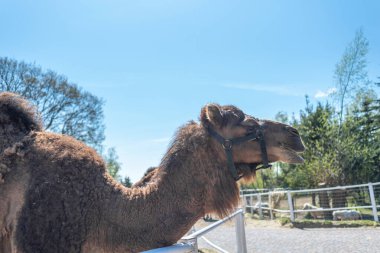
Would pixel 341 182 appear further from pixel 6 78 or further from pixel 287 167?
pixel 6 78

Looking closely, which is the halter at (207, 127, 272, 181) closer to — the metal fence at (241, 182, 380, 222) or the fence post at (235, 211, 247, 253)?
the fence post at (235, 211, 247, 253)

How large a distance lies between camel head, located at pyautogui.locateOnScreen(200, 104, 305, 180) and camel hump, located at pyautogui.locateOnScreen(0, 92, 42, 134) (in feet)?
5.32

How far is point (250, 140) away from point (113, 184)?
1234mm

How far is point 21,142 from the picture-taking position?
331cm

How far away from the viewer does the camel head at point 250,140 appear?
3359 mm

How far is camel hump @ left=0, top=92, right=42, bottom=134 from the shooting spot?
355 centimetres

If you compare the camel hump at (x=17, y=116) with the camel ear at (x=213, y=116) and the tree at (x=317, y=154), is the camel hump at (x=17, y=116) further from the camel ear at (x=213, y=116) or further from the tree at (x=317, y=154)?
the tree at (x=317, y=154)

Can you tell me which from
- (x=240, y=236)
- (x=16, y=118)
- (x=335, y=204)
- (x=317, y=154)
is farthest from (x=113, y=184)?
(x=317, y=154)

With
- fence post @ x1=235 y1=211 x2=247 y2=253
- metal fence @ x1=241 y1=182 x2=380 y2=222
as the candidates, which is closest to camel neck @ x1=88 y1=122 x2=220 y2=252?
fence post @ x1=235 y1=211 x2=247 y2=253

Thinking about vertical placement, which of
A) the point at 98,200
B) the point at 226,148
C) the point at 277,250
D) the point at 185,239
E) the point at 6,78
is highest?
the point at 6,78

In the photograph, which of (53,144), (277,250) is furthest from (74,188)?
(277,250)

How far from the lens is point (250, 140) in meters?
3.38

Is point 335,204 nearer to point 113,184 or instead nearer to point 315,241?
point 315,241

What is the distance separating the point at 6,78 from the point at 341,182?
791 inches
